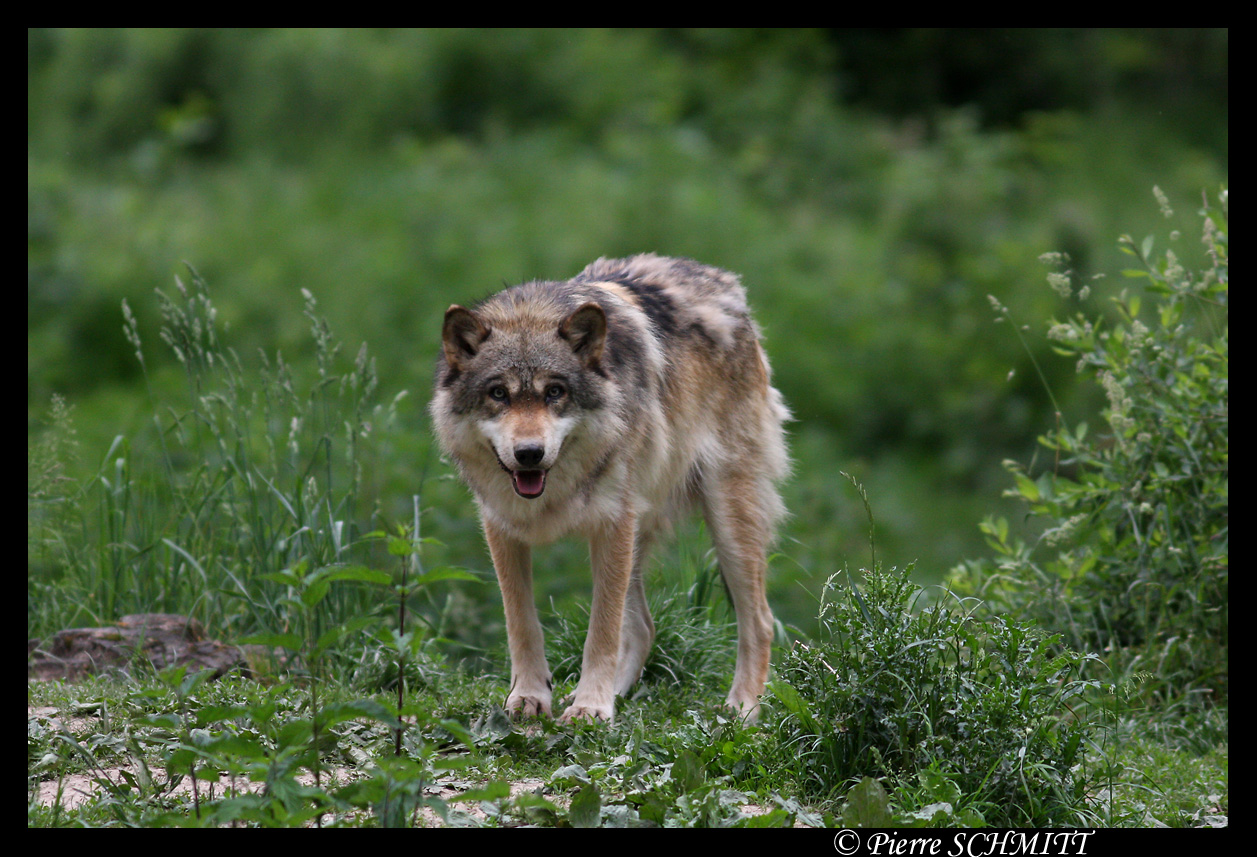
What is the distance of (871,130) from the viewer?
17.6 metres

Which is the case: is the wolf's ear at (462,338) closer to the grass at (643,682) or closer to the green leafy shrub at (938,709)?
the grass at (643,682)

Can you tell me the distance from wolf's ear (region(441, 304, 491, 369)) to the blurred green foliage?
5648 millimetres

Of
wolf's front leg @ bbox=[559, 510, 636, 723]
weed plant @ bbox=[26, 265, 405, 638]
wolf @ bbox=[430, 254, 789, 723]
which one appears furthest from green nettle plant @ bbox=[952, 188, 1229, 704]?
weed plant @ bbox=[26, 265, 405, 638]

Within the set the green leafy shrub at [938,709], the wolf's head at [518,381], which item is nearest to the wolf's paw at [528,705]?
the wolf's head at [518,381]

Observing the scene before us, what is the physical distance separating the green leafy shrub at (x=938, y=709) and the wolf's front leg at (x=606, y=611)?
3.56 ft

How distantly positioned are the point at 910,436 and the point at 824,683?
10.3m

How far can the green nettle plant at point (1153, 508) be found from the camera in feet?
18.9

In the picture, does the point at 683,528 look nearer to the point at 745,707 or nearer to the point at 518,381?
the point at 745,707

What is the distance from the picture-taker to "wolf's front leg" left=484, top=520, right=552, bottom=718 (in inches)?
205

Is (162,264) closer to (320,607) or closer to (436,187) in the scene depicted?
(436,187)

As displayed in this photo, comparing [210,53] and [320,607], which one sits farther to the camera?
[210,53]

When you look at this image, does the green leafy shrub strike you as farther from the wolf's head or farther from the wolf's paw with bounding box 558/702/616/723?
the wolf's head

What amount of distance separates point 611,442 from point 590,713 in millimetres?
1145
